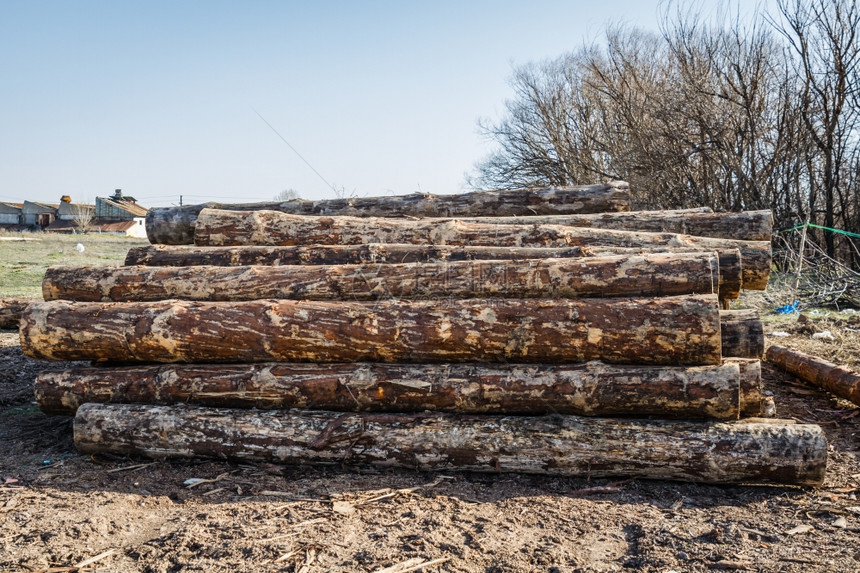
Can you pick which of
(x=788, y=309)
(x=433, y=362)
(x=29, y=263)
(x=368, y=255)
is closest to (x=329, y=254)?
(x=368, y=255)

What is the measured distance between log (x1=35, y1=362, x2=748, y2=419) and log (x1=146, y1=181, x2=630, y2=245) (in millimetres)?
2505

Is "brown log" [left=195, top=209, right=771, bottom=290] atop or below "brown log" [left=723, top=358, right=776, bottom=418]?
atop

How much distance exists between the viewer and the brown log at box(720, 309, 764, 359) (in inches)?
167

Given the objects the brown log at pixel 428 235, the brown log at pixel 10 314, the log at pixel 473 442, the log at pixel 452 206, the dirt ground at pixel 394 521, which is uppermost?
the log at pixel 452 206

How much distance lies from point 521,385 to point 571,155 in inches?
982

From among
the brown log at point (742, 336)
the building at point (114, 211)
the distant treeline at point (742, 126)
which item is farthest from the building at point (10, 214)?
the brown log at point (742, 336)

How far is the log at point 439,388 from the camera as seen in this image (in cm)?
375

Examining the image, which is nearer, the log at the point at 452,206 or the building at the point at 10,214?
the log at the point at 452,206

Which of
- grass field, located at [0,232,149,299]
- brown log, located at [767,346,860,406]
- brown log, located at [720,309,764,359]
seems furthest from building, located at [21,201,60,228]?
brown log, located at [720,309,764,359]

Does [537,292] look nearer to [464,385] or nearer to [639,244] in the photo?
[464,385]

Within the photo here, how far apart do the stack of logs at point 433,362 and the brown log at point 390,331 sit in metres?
0.01

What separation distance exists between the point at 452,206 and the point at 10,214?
6441 cm

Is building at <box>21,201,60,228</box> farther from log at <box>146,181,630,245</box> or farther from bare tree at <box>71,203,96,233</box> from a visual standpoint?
log at <box>146,181,630,245</box>

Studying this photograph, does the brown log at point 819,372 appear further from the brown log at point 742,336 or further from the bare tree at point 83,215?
the bare tree at point 83,215
